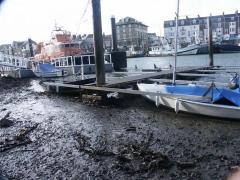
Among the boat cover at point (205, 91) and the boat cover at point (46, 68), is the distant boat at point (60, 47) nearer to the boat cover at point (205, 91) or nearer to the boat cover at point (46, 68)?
the boat cover at point (46, 68)

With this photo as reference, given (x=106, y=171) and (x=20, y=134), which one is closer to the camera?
(x=106, y=171)

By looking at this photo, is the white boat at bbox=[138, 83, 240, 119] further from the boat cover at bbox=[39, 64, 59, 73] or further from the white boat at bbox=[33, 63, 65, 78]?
the boat cover at bbox=[39, 64, 59, 73]

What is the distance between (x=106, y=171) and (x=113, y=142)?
6.54ft

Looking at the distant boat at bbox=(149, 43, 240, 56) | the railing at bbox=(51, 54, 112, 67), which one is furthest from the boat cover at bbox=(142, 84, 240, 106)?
the distant boat at bbox=(149, 43, 240, 56)

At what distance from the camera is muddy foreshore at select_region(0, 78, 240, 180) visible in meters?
6.57

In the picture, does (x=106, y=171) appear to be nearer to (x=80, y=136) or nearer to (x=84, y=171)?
(x=84, y=171)

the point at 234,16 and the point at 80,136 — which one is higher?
the point at 234,16

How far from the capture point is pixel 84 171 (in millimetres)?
6703

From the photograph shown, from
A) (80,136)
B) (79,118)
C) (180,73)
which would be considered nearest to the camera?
(80,136)

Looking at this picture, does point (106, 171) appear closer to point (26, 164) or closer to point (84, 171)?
point (84, 171)

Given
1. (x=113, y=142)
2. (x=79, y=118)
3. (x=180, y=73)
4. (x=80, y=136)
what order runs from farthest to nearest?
(x=180, y=73) → (x=79, y=118) → (x=80, y=136) → (x=113, y=142)

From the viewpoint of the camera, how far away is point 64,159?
7531mm

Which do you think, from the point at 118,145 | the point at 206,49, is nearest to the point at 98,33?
the point at 118,145

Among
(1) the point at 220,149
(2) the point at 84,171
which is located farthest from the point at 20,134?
(1) the point at 220,149
